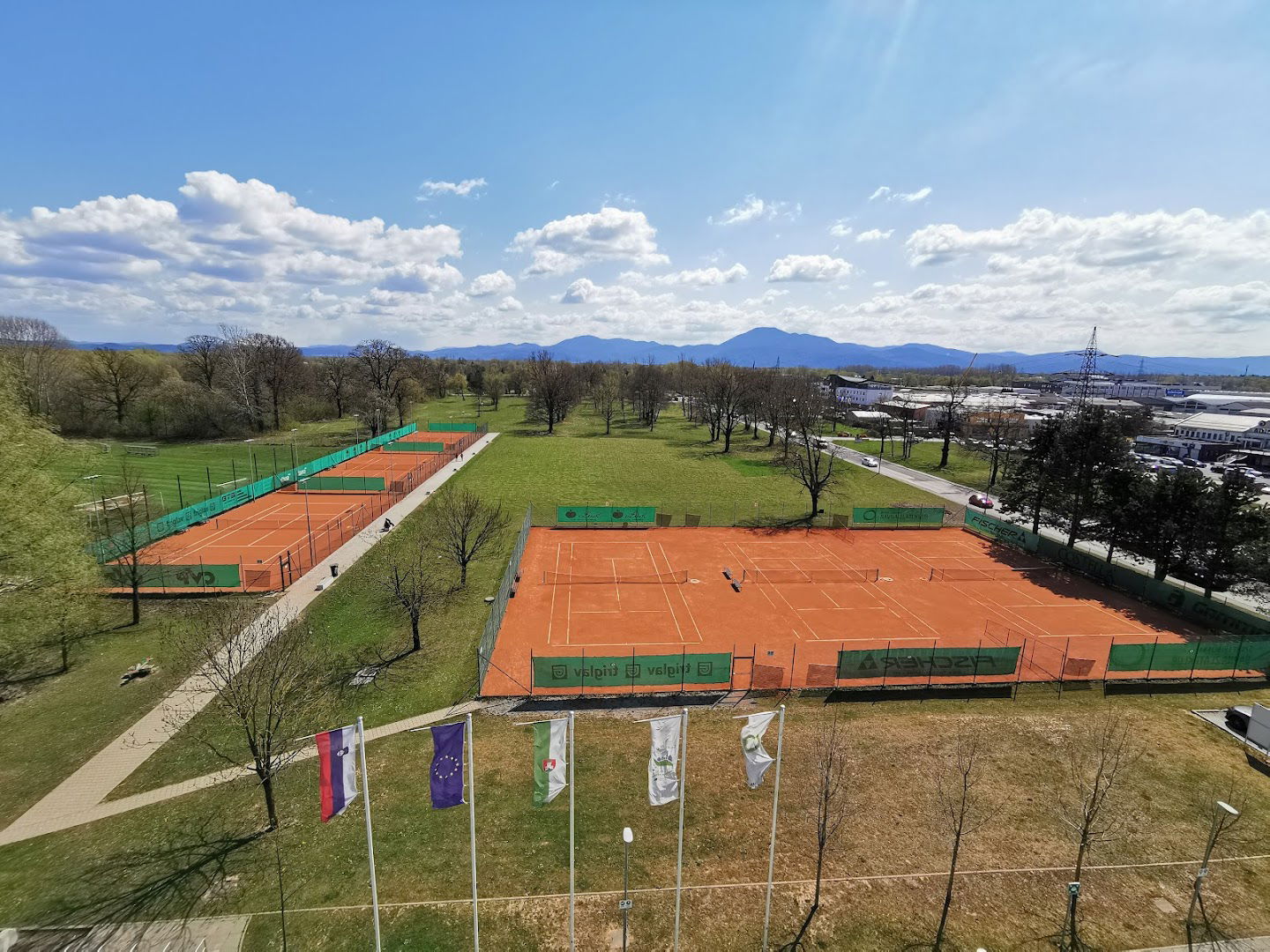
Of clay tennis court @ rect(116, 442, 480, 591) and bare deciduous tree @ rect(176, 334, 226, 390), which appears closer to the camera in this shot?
clay tennis court @ rect(116, 442, 480, 591)

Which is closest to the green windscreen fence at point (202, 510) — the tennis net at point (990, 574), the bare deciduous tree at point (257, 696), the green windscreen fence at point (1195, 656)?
the bare deciduous tree at point (257, 696)

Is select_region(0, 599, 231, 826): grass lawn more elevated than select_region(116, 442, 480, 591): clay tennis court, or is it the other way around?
select_region(116, 442, 480, 591): clay tennis court

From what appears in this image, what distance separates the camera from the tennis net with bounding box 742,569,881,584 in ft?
123

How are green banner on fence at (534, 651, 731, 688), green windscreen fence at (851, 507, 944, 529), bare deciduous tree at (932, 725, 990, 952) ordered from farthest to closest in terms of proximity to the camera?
1. green windscreen fence at (851, 507, 944, 529)
2. green banner on fence at (534, 651, 731, 688)
3. bare deciduous tree at (932, 725, 990, 952)

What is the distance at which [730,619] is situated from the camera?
31297mm

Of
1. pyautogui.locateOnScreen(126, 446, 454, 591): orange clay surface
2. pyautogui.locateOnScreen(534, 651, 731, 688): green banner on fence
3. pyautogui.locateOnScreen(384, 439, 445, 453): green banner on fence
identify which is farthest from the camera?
pyautogui.locateOnScreen(384, 439, 445, 453): green banner on fence

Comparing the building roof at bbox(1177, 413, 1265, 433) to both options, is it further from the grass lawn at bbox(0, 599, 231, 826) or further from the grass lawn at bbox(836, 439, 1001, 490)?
the grass lawn at bbox(0, 599, 231, 826)

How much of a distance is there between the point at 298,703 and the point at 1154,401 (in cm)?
23359

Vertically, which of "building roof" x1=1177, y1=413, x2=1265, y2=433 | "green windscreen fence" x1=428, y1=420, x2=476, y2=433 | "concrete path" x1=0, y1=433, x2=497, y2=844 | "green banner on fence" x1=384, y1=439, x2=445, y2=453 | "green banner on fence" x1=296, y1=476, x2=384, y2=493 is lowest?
"concrete path" x1=0, y1=433, x2=497, y2=844

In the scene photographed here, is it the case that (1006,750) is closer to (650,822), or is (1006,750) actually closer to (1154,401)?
(650,822)

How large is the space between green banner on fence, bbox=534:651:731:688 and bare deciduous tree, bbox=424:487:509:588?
42.7ft

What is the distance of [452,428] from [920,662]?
91209 mm

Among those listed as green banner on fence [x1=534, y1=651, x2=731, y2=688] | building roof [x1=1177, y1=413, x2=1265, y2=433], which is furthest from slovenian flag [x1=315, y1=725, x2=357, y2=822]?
building roof [x1=1177, y1=413, x2=1265, y2=433]

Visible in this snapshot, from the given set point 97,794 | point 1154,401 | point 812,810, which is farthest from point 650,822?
point 1154,401
